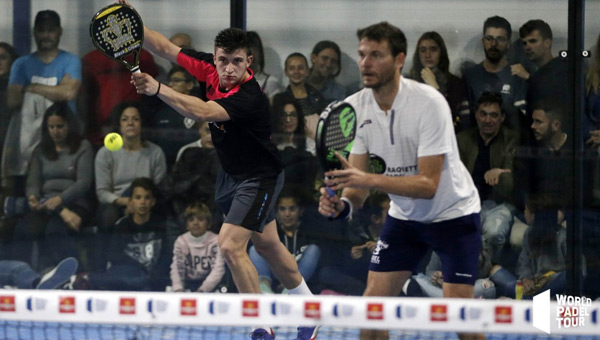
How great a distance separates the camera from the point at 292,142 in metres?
7.20

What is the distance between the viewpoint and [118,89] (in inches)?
288

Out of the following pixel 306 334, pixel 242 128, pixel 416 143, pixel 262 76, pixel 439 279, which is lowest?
pixel 306 334

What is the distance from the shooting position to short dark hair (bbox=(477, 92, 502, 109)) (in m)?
7.11

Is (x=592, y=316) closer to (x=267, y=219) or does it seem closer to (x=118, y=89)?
(x=267, y=219)

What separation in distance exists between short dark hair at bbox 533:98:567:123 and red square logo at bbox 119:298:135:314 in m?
3.94

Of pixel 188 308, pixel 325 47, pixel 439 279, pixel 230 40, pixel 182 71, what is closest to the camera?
pixel 188 308

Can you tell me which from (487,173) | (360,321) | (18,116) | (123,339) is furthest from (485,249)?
(18,116)

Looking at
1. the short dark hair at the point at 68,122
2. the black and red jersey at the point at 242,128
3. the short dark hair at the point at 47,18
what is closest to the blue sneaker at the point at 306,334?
the black and red jersey at the point at 242,128

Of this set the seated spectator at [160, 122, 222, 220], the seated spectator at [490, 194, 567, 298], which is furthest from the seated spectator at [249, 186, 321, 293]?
the seated spectator at [490, 194, 567, 298]

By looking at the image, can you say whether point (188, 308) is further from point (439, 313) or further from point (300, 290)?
point (300, 290)

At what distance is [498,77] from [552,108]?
456mm

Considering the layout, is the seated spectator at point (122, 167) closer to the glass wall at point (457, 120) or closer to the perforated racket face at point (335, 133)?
the glass wall at point (457, 120)

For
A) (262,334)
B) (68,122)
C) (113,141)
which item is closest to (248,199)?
(262,334)

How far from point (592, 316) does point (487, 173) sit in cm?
304
